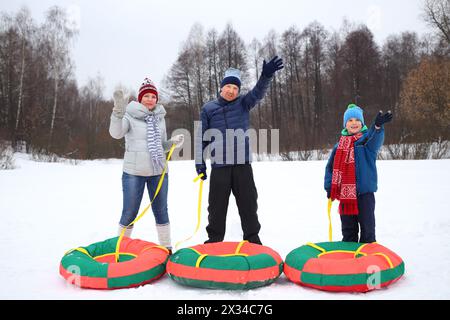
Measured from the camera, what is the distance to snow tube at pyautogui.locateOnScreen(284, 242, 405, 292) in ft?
8.70

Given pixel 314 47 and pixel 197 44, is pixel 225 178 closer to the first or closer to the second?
pixel 197 44

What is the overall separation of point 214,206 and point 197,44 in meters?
22.4

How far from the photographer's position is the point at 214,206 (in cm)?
365

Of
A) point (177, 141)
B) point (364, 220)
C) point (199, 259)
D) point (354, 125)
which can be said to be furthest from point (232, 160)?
point (364, 220)

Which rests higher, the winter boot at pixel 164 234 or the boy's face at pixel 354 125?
the boy's face at pixel 354 125

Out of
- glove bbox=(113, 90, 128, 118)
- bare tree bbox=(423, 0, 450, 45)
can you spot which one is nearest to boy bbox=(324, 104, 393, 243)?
glove bbox=(113, 90, 128, 118)

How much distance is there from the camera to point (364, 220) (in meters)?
3.44

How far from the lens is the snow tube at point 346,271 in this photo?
2650mm

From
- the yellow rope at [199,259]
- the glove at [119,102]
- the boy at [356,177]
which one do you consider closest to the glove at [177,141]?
the glove at [119,102]

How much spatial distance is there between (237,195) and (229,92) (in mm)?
1047

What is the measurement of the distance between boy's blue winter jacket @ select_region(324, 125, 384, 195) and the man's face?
4.27 ft

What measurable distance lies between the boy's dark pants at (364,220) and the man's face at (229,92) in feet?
5.23

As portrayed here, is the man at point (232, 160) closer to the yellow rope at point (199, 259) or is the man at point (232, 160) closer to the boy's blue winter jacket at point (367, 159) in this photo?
the yellow rope at point (199, 259)
